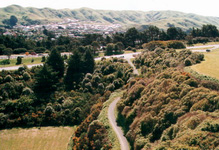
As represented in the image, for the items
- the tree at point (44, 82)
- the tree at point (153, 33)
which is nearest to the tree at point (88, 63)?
the tree at point (44, 82)

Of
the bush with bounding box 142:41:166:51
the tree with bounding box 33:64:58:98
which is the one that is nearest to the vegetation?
the tree with bounding box 33:64:58:98

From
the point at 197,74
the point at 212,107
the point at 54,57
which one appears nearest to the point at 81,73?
the point at 54,57

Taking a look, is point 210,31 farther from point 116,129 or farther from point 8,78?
point 8,78

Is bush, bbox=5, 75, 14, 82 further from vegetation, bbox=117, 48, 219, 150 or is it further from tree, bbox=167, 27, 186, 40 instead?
tree, bbox=167, 27, 186, 40

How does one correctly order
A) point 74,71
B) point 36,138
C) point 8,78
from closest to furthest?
point 36,138
point 8,78
point 74,71

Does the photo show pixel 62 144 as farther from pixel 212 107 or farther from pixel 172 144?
pixel 212 107

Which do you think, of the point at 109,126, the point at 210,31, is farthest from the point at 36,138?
the point at 210,31
